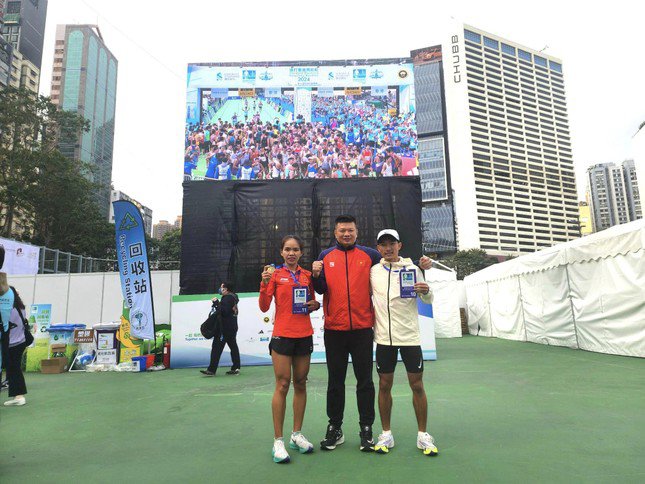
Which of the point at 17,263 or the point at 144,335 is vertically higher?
the point at 17,263

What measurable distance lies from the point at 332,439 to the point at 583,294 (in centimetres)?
771

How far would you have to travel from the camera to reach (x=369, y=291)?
115 inches

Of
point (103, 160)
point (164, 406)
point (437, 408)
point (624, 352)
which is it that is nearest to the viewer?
point (437, 408)

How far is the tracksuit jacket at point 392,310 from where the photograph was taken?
280cm

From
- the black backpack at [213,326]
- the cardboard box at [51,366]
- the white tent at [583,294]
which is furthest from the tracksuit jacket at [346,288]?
the cardboard box at [51,366]

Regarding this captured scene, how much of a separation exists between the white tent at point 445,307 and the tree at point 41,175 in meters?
24.2

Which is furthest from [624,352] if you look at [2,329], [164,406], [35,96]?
[35,96]

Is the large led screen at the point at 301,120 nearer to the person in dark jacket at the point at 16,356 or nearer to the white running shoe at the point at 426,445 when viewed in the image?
the person in dark jacket at the point at 16,356

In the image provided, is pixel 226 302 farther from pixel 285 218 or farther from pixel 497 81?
pixel 497 81

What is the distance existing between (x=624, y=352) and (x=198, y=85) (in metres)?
29.8

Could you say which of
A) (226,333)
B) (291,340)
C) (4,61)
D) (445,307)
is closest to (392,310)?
(291,340)

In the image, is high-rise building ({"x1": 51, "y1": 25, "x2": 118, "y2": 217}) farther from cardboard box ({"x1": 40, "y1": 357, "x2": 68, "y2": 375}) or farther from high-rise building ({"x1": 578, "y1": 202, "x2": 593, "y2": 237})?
high-rise building ({"x1": 578, "y1": 202, "x2": 593, "y2": 237})

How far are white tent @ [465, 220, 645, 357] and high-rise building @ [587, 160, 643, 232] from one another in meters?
113

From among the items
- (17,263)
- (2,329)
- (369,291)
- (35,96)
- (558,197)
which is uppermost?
(558,197)
